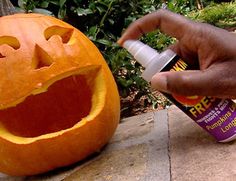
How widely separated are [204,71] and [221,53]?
0.22 feet

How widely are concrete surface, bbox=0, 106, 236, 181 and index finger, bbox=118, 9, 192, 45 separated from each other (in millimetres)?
303

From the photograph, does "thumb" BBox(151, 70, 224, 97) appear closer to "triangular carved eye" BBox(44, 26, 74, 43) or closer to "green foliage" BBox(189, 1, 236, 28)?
"triangular carved eye" BBox(44, 26, 74, 43)

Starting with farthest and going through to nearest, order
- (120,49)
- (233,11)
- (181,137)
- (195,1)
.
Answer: (195,1) → (233,11) → (120,49) → (181,137)

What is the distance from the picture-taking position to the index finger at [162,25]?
1.20 meters

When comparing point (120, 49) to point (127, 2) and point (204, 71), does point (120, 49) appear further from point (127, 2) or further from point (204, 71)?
point (204, 71)

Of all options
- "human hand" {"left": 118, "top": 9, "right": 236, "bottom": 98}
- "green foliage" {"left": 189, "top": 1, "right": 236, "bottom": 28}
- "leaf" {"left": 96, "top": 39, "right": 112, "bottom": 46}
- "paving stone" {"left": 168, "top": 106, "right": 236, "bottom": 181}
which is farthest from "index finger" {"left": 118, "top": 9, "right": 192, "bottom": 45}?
"green foliage" {"left": 189, "top": 1, "right": 236, "bottom": 28}

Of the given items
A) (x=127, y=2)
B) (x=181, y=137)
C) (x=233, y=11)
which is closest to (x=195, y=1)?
(x=233, y=11)

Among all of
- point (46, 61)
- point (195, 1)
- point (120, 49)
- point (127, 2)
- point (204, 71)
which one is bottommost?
point (195, 1)

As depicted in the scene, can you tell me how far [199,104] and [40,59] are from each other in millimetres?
492

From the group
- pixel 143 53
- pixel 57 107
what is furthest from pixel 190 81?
pixel 57 107

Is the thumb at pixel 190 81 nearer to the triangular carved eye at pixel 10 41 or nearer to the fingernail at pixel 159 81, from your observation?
the fingernail at pixel 159 81

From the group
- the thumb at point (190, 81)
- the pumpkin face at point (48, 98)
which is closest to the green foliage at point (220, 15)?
the pumpkin face at point (48, 98)

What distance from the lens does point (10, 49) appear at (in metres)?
1.29

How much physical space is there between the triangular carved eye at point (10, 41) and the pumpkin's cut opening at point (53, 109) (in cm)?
16
